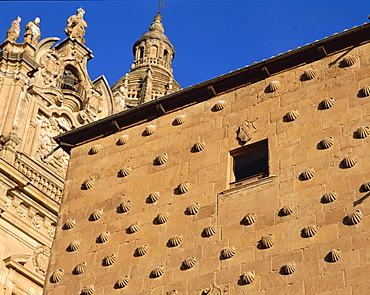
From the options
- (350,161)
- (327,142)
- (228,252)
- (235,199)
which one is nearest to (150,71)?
(235,199)

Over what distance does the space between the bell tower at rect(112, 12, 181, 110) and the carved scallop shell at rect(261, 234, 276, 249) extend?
28.7 m

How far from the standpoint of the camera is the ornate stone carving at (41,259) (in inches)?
1166

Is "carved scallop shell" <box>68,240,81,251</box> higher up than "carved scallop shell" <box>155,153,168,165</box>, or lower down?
lower down

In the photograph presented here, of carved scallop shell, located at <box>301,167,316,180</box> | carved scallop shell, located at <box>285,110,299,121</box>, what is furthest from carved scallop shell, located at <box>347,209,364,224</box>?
carved scallop shell, located at <box>285,110,299,121</box>

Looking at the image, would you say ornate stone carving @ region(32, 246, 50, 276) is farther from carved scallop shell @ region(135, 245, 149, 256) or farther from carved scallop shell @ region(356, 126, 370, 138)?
carved scallop shell @ region(356, 126, 370, 138)

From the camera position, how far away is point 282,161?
16.0 m

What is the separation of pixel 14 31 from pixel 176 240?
21.8m

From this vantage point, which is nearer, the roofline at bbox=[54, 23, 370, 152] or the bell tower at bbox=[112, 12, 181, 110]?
the roofline at bbox=[54, 23, 370, 152]

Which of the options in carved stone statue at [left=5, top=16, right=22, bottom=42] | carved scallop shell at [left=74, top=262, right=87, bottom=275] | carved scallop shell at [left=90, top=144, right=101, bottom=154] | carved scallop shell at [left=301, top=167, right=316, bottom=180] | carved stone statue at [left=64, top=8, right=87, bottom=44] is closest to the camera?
carved scallop shell at [left=301, top=167, right=316, bottom=180]

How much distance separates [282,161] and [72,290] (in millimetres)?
4343

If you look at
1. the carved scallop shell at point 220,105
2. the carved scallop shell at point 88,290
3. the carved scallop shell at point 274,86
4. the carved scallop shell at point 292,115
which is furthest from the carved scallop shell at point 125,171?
the carved scallop shell at point 292,115

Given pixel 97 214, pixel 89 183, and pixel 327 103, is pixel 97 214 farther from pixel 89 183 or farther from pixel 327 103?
pixel 327 103

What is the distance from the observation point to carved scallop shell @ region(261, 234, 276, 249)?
14.9 m

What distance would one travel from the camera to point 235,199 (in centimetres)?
1599
